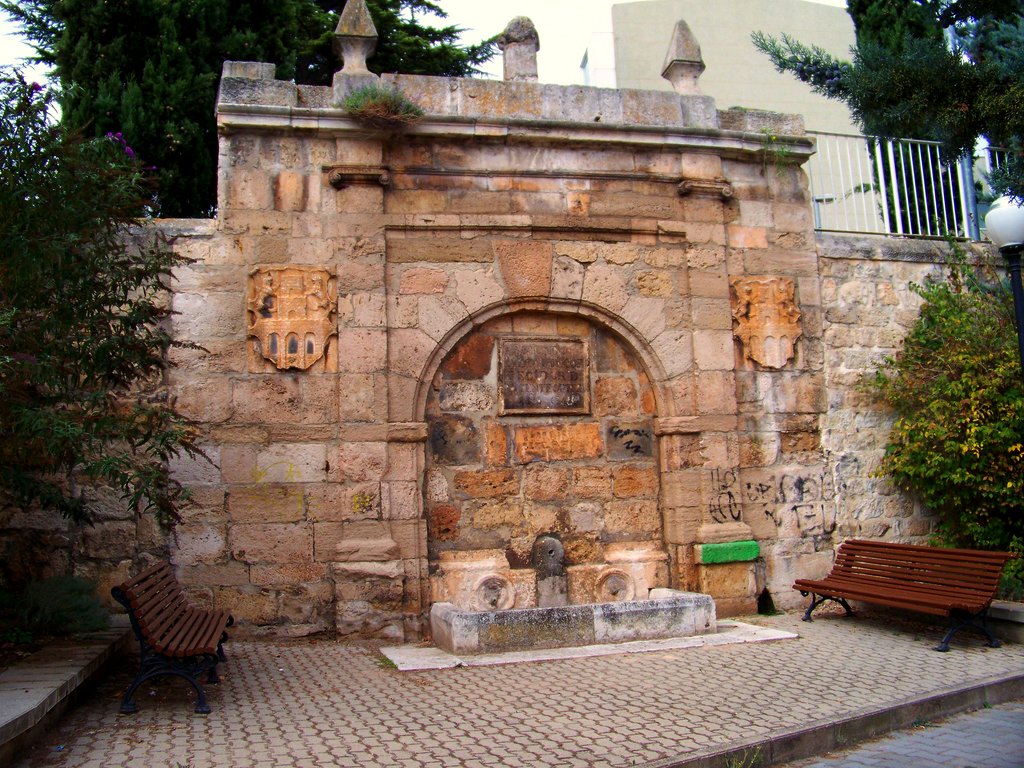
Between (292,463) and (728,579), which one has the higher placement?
(292,463)

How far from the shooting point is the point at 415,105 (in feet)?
24.3

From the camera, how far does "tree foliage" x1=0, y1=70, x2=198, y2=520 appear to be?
5.08m

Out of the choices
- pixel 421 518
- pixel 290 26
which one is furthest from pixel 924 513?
pixel 290 26

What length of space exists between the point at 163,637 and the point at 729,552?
15.1ft

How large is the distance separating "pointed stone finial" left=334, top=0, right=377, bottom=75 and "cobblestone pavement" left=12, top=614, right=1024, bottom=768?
474cm

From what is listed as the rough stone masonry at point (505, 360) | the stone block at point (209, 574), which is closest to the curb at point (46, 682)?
the stone block at point (209, 574)

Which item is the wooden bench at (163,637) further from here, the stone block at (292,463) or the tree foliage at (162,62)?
the tree foliage at (162,62)

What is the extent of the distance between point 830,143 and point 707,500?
4.65 meters

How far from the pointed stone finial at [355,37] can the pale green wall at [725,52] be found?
8.58m

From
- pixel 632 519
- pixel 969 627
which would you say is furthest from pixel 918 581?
pixel 632 519

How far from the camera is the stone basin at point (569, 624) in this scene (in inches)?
244

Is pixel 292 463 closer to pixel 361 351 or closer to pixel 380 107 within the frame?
pixel 361 351

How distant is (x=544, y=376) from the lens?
7.82 meters

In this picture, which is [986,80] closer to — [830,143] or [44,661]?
[830,143]
